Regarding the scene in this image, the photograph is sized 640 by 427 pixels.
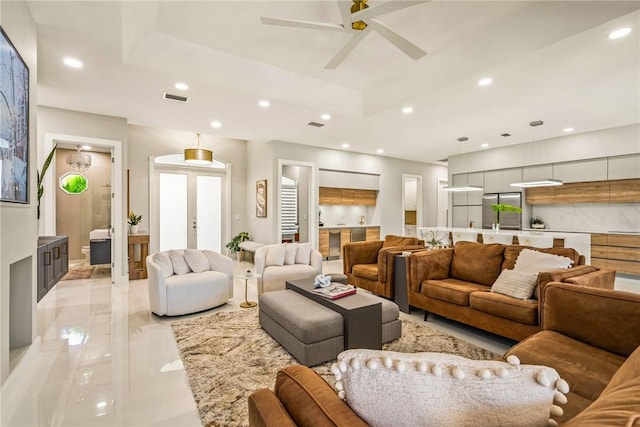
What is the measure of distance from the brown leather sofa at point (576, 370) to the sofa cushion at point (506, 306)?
47 cm

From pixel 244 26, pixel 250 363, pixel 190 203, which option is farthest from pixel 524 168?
pixel 190 203

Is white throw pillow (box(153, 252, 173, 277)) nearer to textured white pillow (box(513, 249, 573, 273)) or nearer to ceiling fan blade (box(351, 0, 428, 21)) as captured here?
ceiling fan blade (box(351, 0, 428, 21))

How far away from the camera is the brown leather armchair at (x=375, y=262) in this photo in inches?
157

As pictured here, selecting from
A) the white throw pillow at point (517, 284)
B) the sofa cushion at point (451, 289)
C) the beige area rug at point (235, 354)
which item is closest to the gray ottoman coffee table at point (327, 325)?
the beige area rug at point (235, 354)

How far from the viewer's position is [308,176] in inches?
287

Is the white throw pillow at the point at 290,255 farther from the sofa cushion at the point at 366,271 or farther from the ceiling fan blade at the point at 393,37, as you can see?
the ceiling fan blade at the point at 393,37

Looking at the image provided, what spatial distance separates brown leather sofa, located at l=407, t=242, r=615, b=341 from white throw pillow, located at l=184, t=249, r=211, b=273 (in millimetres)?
2618

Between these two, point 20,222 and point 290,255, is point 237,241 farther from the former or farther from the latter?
point 20,222

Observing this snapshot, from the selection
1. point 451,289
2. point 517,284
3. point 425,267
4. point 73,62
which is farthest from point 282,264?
point 73,62

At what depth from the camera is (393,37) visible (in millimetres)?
2566

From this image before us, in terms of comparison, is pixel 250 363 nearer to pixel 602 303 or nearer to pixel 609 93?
pixel 602 303

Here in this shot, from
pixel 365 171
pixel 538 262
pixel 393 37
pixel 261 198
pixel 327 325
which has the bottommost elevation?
pixel 327 325

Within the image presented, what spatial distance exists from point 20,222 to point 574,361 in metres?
3.74

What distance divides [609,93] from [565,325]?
12.3 feet
